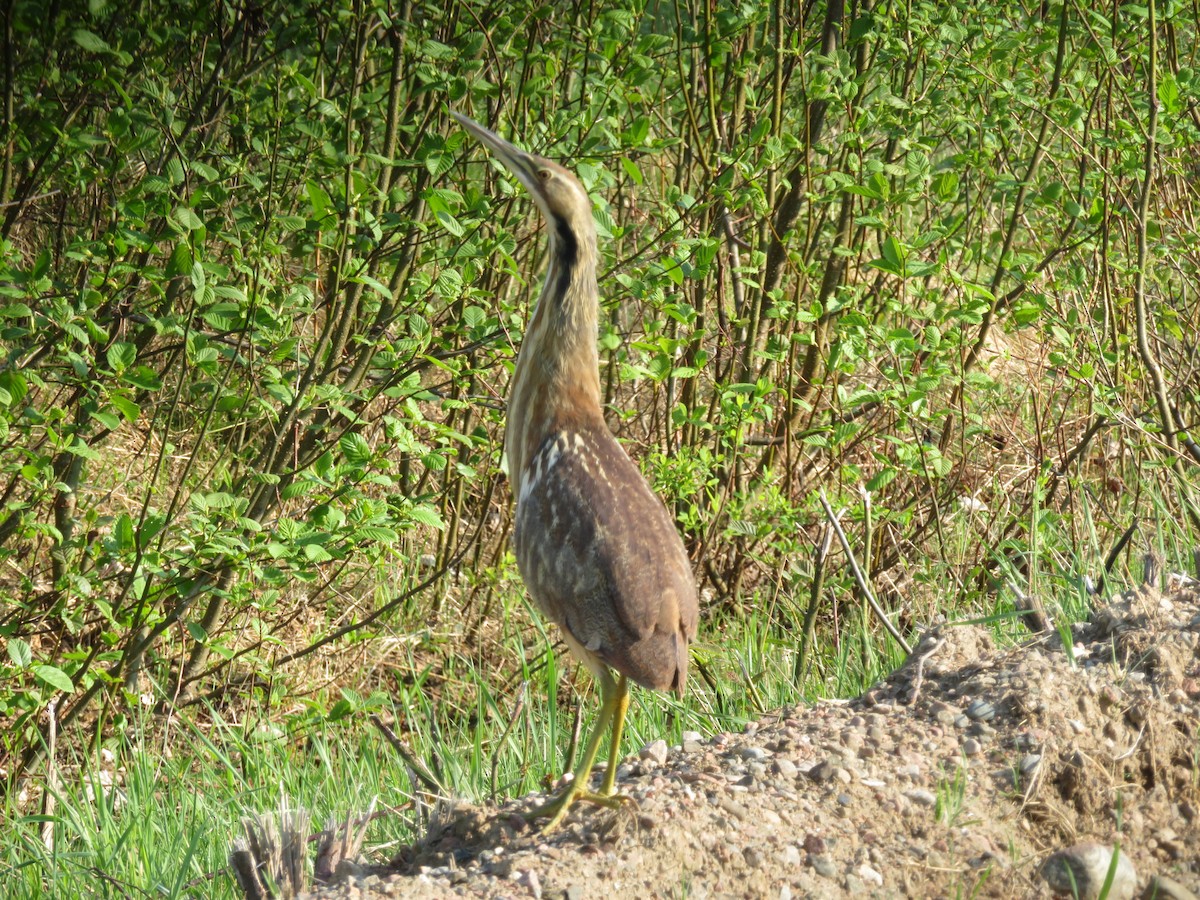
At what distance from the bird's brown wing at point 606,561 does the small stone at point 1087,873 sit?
0.98 meters

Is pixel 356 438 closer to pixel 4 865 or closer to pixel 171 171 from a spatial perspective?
pixel 171 171

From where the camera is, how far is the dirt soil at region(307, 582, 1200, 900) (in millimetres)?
2977

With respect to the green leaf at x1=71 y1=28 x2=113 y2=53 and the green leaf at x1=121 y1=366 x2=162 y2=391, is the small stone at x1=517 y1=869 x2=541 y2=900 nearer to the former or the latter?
the green leaf at x1=121 y1=366 x2=162 y2=391

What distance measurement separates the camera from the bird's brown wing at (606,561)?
3.44 metres

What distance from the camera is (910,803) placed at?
322cm

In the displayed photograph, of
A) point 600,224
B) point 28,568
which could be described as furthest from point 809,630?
point 28,568

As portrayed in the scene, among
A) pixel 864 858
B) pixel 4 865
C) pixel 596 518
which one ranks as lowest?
pixel 4 865

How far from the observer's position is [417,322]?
16.0 feet

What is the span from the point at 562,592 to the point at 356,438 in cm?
150

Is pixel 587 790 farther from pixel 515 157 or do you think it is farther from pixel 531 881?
pixel 515 157

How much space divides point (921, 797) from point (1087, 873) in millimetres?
448

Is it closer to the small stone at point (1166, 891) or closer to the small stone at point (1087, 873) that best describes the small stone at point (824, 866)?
the small stone at point (1087, 873)

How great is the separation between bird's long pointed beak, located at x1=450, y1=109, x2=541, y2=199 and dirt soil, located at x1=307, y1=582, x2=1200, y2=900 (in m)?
1.68

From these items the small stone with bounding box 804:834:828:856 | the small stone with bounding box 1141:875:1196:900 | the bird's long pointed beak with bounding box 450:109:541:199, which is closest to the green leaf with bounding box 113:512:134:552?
the bird's long pointed beak with bounding box 450:109:541:199
